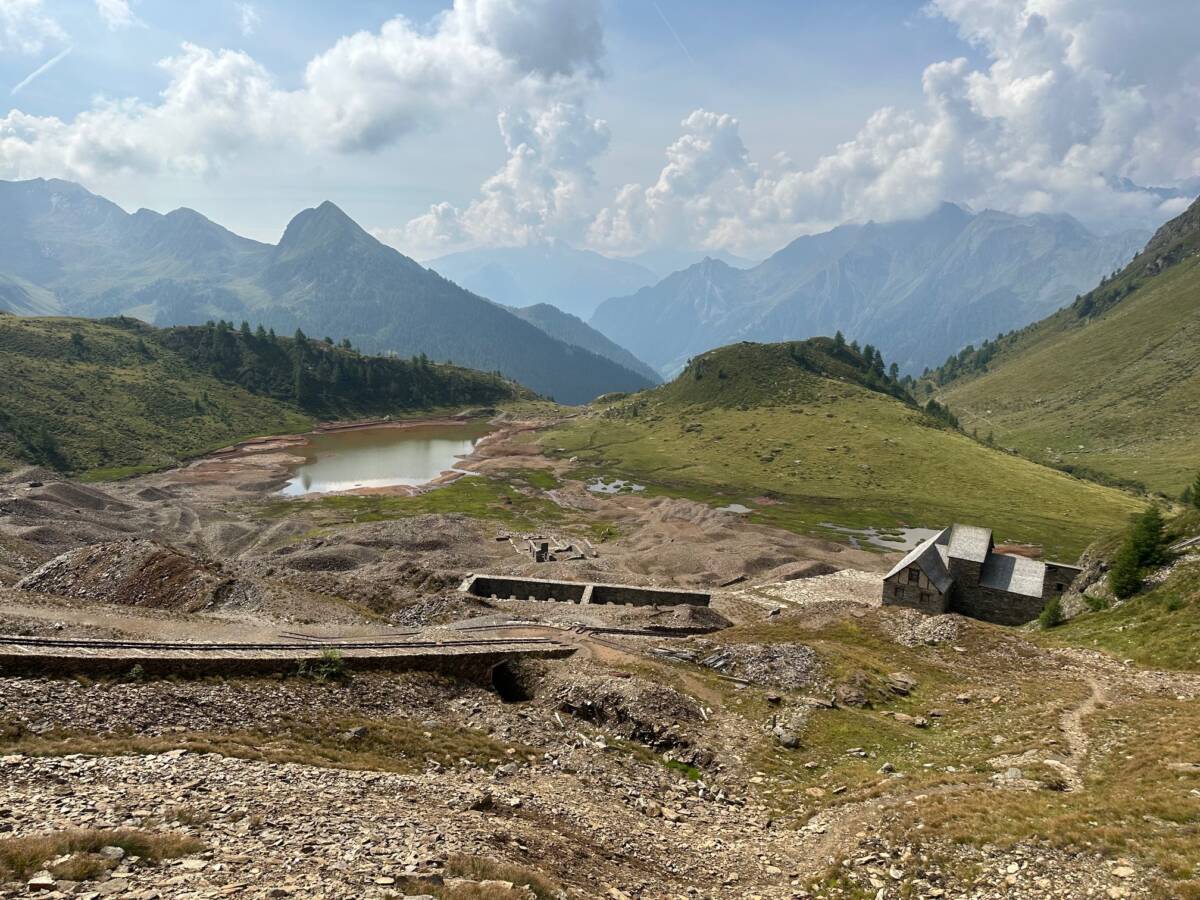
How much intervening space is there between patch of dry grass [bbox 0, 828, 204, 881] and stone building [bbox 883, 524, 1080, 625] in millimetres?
54321

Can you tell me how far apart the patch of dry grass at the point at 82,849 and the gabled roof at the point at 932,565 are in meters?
54.3

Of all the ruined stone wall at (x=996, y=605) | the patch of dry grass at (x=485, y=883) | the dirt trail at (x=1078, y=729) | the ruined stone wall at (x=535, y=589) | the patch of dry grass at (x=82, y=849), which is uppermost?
the patch of dry grass at (x=82, y=849)

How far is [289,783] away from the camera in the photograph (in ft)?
65.5

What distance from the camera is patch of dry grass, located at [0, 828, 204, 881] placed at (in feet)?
41.9

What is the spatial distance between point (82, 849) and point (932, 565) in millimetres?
58490

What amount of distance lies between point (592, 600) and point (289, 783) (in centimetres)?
4374

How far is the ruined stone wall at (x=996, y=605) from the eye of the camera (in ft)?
176

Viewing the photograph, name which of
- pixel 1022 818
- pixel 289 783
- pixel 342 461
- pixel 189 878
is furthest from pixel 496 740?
pixel 342 461

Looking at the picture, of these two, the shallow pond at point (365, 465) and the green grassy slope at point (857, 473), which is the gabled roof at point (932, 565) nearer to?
the green grassy slope at point (857, 473)

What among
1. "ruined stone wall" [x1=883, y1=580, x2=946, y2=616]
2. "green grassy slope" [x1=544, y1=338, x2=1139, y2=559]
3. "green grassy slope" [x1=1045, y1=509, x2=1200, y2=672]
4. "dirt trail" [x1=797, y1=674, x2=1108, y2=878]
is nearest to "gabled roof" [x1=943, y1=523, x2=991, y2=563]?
"ruined stone wall" [x1=883, y1=580, x2=946, y2=616]

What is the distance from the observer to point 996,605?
2162 inches

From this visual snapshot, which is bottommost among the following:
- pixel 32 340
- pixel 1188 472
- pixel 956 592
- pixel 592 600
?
pixel 592 600

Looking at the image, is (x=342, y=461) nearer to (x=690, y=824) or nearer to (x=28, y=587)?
(x=28, y=587)

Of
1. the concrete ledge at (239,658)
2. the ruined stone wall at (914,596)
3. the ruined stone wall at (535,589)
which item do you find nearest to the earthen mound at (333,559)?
the ruined stone wall at (535,589)
